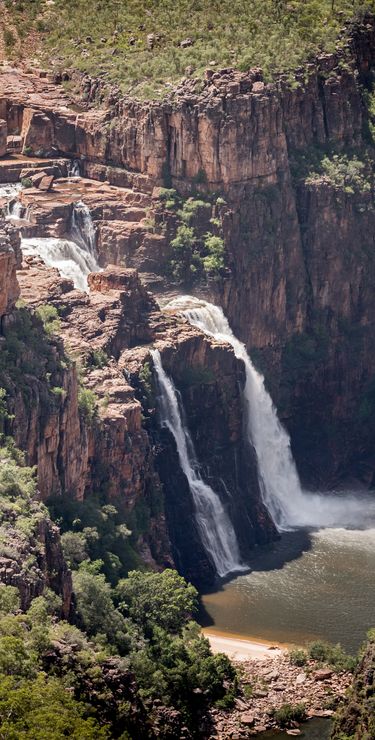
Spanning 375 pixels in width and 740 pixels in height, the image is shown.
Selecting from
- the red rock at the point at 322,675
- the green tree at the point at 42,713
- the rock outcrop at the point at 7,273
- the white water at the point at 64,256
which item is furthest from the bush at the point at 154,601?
the white water at the point at 64,256

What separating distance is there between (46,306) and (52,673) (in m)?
33.1

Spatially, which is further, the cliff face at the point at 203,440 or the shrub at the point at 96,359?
the cliff face at the point at 203,440

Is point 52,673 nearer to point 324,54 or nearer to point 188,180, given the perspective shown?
point 188,180

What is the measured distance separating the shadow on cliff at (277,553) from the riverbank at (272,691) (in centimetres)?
1020

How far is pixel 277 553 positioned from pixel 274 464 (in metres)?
11.6

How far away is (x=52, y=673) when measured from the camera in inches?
3866

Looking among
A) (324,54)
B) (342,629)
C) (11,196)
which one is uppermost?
(324,54)

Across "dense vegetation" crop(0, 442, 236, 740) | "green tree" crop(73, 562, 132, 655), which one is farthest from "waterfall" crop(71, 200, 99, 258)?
"green tree" crop(73, 562, 132, 655)

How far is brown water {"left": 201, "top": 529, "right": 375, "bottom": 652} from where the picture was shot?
398 feet

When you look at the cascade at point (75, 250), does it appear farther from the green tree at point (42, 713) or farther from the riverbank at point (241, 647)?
the green tree at point (42, 713)

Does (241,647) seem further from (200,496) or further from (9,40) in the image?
(9,40)

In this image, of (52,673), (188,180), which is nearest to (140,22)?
(188,180)

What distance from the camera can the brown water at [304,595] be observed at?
398ft

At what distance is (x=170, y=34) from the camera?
155 metres
